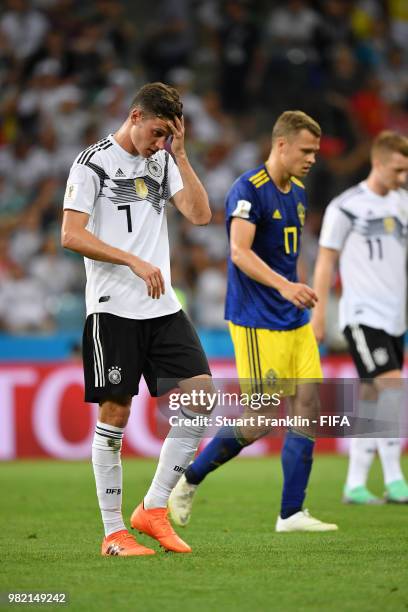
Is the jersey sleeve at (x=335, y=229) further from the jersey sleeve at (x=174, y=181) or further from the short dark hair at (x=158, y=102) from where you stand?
the short dark hair at (x=158, y=102)

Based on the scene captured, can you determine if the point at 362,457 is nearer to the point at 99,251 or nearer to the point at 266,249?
the point at 266,249

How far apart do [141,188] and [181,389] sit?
3.41 feet

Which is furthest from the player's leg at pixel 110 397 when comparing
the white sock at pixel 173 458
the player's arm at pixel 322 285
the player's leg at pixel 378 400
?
the player's leg at pixel 378 400

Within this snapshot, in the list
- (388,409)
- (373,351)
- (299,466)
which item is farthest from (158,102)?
(388,409)

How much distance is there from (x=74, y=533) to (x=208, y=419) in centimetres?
139

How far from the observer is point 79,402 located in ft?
40.6

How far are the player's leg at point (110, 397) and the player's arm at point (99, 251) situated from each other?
1.25 feet

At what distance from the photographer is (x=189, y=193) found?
5965mm

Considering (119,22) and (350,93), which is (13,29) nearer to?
(119,22)

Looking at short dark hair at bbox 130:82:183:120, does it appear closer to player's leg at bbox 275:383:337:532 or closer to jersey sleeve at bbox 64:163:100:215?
jersey sleeve at bbox 64:163:100:215

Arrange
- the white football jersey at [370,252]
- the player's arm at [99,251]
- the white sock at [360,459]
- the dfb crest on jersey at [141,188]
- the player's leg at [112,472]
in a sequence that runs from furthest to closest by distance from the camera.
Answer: the white sock at [360,459] → the white football jersey at [370,252] → the dfb crest on jersey at [141,188] → the player's leg at [112,472] → the player's arm at [99,251]

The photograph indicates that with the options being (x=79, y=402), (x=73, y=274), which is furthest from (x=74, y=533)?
(x=73, y=274)

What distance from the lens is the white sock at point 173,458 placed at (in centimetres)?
601

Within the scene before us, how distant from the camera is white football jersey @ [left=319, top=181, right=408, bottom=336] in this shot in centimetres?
857
